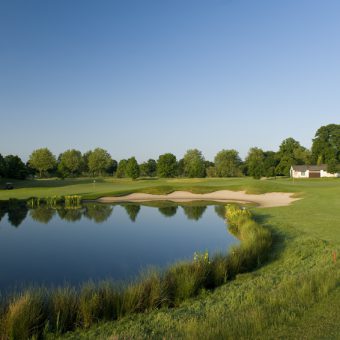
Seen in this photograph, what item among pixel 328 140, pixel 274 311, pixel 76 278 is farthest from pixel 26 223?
pixel 328 140

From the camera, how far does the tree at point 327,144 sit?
77750 mm

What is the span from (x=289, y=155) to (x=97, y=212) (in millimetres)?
64237

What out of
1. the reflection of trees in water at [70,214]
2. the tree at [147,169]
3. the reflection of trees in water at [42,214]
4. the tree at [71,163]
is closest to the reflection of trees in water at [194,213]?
the reflection of trees in water at [70,214]

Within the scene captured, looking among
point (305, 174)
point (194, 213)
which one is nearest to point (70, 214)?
point (194, 213)

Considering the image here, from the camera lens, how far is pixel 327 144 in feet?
272

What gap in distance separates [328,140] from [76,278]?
308 feet

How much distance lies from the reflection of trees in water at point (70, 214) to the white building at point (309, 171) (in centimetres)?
5815

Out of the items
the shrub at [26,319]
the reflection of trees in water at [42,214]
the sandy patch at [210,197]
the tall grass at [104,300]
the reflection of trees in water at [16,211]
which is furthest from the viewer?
the sandy patch at [210,197]

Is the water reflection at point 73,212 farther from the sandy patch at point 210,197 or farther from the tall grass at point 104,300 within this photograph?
the tall grass at point 104,300

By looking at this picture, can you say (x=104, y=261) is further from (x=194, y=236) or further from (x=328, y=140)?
(x=328, y=140)

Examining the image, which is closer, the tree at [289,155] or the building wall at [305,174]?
the building wall at [305,174]

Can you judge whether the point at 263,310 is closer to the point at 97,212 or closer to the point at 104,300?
the point at 104,300

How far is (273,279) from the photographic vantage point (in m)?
7.78

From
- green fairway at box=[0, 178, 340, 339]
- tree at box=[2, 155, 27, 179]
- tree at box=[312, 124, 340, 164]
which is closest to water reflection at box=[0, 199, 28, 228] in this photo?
green fairway at box=[0, 178, 340, 339]
